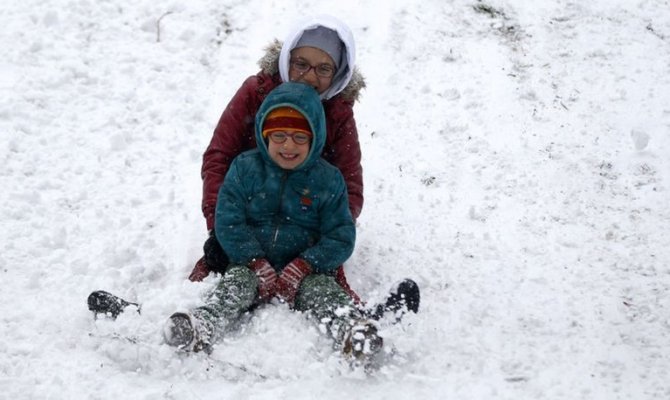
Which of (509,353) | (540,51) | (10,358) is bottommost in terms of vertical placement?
(10,358)

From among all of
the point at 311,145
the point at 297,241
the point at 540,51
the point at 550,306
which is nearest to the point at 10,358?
the point at 297,241

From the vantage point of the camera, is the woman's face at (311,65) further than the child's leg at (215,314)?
Yes

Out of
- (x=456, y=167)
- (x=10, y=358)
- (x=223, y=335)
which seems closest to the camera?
(x=10, y=358)

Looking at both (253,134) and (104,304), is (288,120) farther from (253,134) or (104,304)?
(104,304)

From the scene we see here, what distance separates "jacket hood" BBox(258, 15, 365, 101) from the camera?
12.7 feet

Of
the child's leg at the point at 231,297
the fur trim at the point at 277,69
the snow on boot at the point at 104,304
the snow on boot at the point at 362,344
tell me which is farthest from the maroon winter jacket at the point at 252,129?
the snow on boot at the point at 362,344

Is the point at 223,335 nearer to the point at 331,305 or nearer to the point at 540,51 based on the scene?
the point at 331,305

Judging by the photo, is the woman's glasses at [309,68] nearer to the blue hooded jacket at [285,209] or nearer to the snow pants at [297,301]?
the blue hooded jacket at [285,209]

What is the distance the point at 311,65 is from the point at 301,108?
443mm

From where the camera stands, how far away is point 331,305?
351 centimetres

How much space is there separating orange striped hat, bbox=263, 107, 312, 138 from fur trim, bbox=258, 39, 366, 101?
0.55 meters

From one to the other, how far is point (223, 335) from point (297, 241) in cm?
71

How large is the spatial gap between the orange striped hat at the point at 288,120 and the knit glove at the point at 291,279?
29.7 inches

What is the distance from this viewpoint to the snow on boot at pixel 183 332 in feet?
10.3
